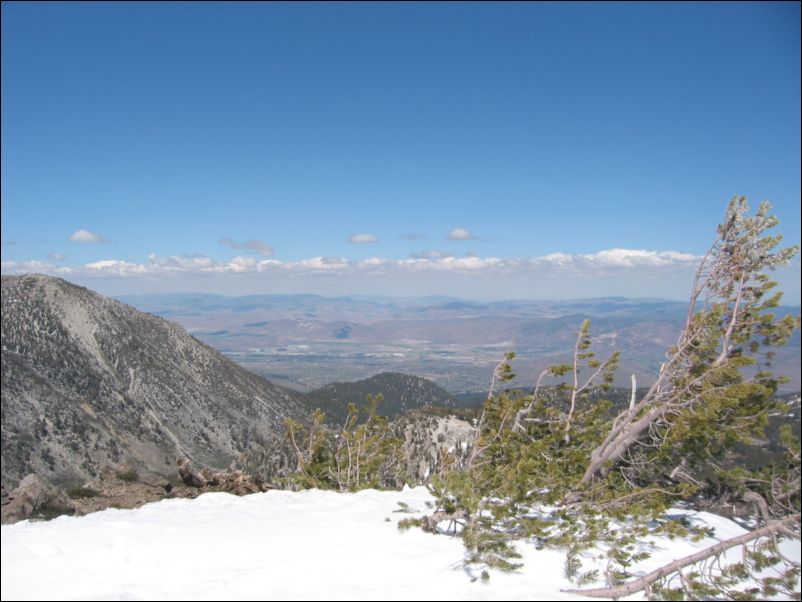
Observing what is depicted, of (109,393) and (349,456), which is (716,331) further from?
(109,393)

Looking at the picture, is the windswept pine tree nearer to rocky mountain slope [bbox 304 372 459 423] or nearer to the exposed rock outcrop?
the exposed rock outcrop

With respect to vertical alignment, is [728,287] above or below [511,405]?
above

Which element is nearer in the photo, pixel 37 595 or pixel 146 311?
pixel 37 595

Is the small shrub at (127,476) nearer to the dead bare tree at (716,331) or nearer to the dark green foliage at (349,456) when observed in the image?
the dark green foliage at (349,456)

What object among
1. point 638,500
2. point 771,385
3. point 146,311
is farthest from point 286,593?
point 146,311

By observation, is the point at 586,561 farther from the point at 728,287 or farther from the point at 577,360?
the point at 728,287

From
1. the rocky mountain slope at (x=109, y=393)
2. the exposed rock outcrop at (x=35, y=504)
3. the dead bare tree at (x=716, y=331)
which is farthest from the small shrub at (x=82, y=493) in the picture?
the rocky mountain slope at (x=109, y=393)

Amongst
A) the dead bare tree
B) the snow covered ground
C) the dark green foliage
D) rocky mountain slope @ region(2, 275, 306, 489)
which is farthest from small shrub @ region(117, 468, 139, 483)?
rocky mountain slope @ region(2, 275, 306, 489)

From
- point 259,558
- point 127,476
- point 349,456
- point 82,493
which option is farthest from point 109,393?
point 259,558
